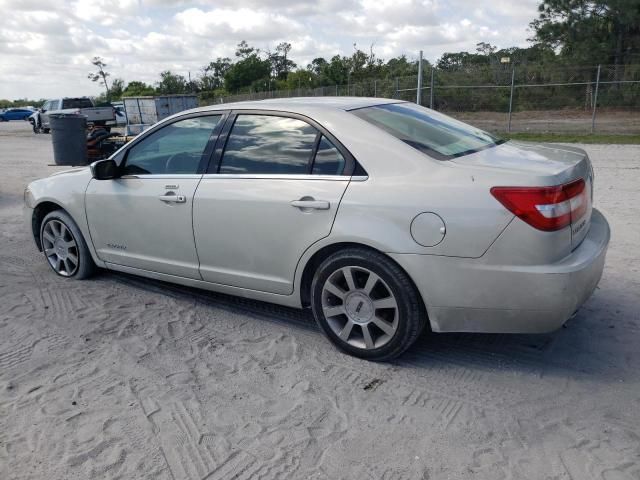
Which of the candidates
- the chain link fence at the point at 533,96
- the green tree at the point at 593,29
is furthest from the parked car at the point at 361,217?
the green tree at the point at 593,29

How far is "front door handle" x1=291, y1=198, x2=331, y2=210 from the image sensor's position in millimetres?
3643

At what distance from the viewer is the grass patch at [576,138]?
56.8 ft

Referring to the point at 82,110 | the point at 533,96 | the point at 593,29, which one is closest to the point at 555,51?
the point at 593,29

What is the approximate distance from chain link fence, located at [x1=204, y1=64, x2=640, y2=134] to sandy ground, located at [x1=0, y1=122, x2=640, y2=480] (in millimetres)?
17655

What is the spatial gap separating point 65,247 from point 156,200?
1.50m

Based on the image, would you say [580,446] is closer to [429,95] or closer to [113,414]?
[113,414]

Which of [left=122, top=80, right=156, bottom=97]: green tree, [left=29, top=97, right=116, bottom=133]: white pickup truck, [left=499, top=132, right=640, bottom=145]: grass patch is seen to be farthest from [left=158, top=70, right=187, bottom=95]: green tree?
[left=499, top=132, right=640, bottom=145]: grass patch

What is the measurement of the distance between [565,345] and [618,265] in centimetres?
183

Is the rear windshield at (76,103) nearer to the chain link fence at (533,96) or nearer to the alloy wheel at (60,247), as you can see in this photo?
the chain link fence at (533,96)

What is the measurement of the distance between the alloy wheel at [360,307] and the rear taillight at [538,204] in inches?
33.5

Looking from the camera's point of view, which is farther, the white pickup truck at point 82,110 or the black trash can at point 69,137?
the white pickup truck at point 82,110

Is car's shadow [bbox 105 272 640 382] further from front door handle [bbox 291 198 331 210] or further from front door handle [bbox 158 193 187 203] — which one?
front door handle [bbox 158 193 187 203]

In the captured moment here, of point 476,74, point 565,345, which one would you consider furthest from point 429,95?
point 565,345

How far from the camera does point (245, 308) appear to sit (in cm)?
473
